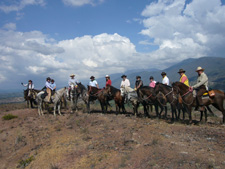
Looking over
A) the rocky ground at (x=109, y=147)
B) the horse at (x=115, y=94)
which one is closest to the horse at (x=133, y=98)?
the horse at (x=115, y=94)

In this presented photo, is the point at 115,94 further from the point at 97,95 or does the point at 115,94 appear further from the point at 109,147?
the point at 109,147

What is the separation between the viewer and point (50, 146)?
8.52 m

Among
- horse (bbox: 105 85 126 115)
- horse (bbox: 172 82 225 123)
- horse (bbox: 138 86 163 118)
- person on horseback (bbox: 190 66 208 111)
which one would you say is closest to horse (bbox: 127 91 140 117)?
horse (bbox: 138 86 163 118)

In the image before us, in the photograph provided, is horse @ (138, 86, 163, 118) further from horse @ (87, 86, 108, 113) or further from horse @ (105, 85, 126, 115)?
horse @ (87, 86, 108, 113)

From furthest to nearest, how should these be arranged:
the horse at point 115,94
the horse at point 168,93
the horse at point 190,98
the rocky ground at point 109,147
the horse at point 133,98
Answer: the horse at point 115,94 → the horse at point 133,98 → the horse at point 168,93 → the horse at point 190,98 → the rocky ground at point 109,147

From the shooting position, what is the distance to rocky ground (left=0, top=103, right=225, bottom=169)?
5906 mm

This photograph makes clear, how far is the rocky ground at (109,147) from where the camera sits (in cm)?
591

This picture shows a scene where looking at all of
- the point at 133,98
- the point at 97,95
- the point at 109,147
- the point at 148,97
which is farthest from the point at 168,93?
the point at 97,95

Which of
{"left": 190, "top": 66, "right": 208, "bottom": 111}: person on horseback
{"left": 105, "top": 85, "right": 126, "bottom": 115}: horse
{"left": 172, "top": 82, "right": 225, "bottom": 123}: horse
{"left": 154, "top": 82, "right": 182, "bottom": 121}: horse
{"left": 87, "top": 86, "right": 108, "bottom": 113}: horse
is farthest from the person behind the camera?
{"left": 87, "top": 86, "right": 108, "bottom": 113}: horse

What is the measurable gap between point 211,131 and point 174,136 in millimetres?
2448

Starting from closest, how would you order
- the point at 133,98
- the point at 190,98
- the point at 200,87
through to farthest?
the point at 190,98 → the point at 200,87 → the point at 133,98

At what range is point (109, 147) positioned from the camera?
7328 millimetres

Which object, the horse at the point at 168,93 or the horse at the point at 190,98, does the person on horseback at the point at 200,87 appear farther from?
the horse at the point at 168,93

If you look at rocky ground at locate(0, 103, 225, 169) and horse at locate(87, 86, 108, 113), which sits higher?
horse at locate(87, 86, 108, 113)
